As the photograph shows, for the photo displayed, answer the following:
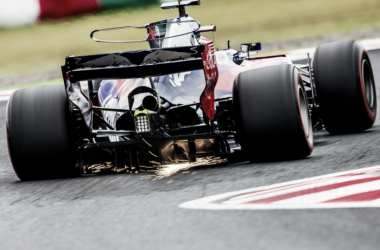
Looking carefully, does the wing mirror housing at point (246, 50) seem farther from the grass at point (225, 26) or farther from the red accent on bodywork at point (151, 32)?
the grass at point (225, 26)

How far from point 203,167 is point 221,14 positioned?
14.6 meters

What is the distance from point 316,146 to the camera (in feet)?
26.3

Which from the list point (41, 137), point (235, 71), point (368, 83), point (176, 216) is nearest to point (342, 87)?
point (368, 83)

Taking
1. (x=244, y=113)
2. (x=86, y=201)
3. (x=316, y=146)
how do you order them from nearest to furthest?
(x=86, y=201) < (x=244, y=113) < (x=316, y=146)

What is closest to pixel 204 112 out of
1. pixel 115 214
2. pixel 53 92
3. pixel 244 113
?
pixel 244 113

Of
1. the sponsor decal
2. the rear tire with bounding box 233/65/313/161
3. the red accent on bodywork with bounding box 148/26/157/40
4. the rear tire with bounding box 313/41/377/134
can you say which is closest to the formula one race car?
the rear tire with bounding box 233/65/313/161

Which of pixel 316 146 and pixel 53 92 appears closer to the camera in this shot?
pixel 53 92

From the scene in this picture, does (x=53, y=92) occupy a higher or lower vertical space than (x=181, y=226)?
higher

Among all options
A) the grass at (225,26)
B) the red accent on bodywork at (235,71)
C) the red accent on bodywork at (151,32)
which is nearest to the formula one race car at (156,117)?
the red accent on bodywork at (235,71)

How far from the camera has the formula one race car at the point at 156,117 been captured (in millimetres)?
6695

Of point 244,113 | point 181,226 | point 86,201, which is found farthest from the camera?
point 244,113

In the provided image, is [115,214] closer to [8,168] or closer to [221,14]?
[8,168]

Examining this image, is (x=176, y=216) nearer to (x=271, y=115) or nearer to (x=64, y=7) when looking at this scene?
(x=271, y=115)

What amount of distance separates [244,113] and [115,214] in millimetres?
1862
